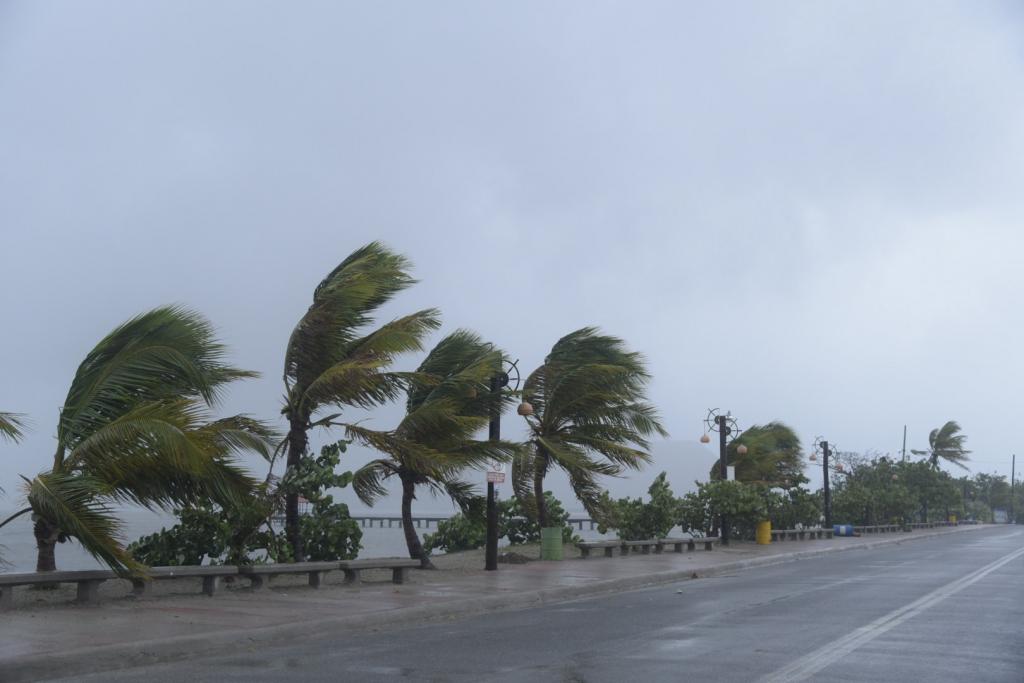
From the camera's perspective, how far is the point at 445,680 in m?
8.95

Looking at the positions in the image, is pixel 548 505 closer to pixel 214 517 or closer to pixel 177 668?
pixel 214 517

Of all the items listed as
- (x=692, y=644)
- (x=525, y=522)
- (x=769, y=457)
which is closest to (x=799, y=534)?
(x=769, y=457)

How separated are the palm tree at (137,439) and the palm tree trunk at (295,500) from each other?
5.67 ft

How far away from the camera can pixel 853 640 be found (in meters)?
11.3

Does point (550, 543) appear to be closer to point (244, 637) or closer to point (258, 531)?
point (258, 531)

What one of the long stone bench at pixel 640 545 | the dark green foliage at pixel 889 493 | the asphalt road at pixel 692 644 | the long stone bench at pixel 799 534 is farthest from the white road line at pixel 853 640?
the dark green foliage at pixel 889 493

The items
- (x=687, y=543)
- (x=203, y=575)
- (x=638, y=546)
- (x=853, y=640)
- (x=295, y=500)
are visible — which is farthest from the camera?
(x=687, y=543)

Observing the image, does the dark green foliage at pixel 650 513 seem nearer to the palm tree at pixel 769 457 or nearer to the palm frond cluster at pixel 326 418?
the palm frond cluster at pixel 326 418

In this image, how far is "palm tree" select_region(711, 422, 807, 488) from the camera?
43.1 meters

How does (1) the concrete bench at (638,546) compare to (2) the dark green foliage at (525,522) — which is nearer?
(2) the dark green foliage at (525,522)

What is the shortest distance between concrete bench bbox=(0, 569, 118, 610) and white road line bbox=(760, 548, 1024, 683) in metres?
8.70

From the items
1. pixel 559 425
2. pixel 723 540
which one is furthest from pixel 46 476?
pixel 723 540

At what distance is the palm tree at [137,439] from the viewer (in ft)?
41.6

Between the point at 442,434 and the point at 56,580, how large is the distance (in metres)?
8.47
